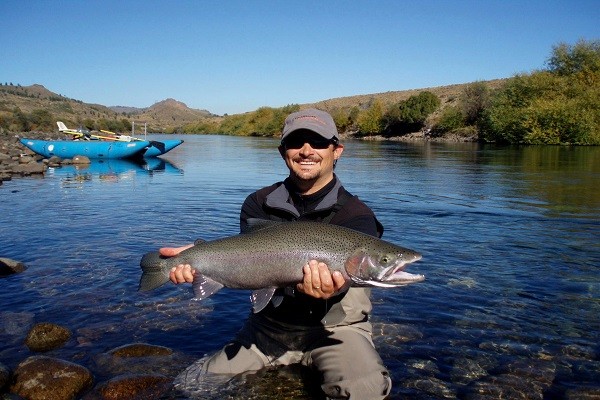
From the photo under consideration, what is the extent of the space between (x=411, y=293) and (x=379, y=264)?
386 cm

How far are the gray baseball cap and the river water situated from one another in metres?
2.13

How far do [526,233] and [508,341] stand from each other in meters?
5.91

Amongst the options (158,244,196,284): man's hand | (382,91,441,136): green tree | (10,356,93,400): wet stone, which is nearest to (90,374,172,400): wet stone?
(10,356,93,400): wet stone

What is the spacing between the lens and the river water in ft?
15.8

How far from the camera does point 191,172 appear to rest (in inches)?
981

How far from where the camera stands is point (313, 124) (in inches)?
158

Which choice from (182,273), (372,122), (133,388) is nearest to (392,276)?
(182,273)

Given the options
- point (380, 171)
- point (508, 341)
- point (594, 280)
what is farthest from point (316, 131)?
point (380, 171)

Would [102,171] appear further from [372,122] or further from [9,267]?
[372,122]

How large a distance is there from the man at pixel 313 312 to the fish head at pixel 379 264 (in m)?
0.37

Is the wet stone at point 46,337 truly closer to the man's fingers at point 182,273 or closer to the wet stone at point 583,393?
the man's fingers at point 182,273

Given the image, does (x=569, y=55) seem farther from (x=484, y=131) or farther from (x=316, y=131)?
(x=316, y=131)

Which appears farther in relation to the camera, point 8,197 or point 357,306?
point 8,197

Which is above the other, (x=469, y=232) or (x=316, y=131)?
(x=316, y=131)
